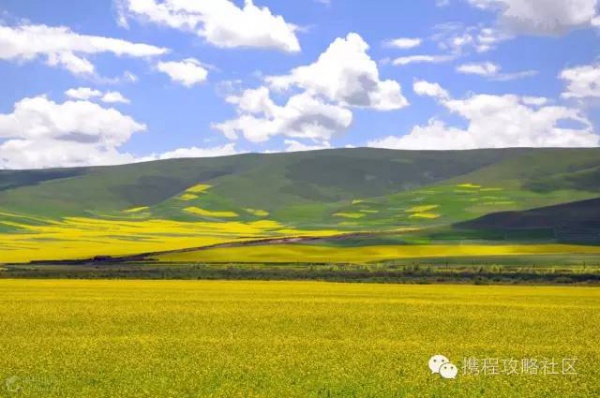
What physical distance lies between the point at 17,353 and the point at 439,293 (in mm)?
32680

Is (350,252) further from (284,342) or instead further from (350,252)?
(284,342)

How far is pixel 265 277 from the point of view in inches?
2719

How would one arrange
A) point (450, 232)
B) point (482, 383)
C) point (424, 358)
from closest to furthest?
point (482, 383)
point (424, 358)
point (450, 232)

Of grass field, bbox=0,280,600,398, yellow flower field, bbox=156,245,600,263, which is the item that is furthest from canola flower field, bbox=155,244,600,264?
grass field, bbox=0,280,600,398

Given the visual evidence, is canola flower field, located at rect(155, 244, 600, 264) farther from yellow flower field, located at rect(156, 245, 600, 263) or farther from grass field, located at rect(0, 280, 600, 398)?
grass field, located at rect(0, 280, 600, 398)

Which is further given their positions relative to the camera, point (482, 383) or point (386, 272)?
point (386, 272)

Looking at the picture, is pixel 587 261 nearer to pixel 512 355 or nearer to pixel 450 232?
pixel 450 232

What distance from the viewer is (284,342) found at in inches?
1139

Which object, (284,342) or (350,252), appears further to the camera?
(350,252)

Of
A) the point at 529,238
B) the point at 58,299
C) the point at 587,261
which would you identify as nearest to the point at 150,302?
the point at 58,299

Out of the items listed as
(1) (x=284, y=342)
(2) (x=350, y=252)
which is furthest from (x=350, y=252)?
(1) (x=284, y=342)

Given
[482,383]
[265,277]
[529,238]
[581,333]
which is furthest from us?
[529,238]

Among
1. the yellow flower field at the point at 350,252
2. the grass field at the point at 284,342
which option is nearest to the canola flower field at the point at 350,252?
the yellow flower field at the point at 350,252

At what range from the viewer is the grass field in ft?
70.4
